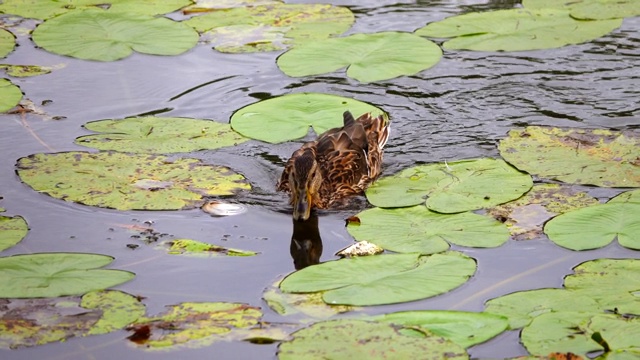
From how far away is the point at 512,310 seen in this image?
21.1 feet

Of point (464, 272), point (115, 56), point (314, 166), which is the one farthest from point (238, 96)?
point (464, 272)

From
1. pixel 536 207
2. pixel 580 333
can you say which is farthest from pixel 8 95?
pixel 580 333

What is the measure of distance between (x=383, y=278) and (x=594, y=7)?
20.7ft

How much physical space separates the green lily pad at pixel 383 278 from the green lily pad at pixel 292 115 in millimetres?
2479

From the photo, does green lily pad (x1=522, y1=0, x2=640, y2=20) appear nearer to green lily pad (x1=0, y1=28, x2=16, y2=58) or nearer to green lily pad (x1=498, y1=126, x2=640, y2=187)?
green lily pad (x1=498, y1=126, x2=640, y2=187)

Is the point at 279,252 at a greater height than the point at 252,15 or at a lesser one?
lesser

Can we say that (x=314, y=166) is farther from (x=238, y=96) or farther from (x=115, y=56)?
(x=115, y=56)

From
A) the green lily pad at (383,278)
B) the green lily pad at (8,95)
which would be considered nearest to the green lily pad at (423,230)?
the green lily pad at (383,278)

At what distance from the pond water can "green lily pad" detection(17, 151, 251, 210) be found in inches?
4.3

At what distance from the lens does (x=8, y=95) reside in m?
10.1

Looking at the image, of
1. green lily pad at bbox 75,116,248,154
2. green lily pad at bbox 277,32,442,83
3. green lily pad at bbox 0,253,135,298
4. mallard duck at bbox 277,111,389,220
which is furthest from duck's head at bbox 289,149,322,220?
green lily pad at bbox 277,32,442,83

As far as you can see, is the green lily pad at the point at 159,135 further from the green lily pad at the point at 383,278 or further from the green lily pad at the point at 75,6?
the green lily pad at the point at 75,6

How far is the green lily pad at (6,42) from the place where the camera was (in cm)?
1129

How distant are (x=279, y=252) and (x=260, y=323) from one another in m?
1.22
